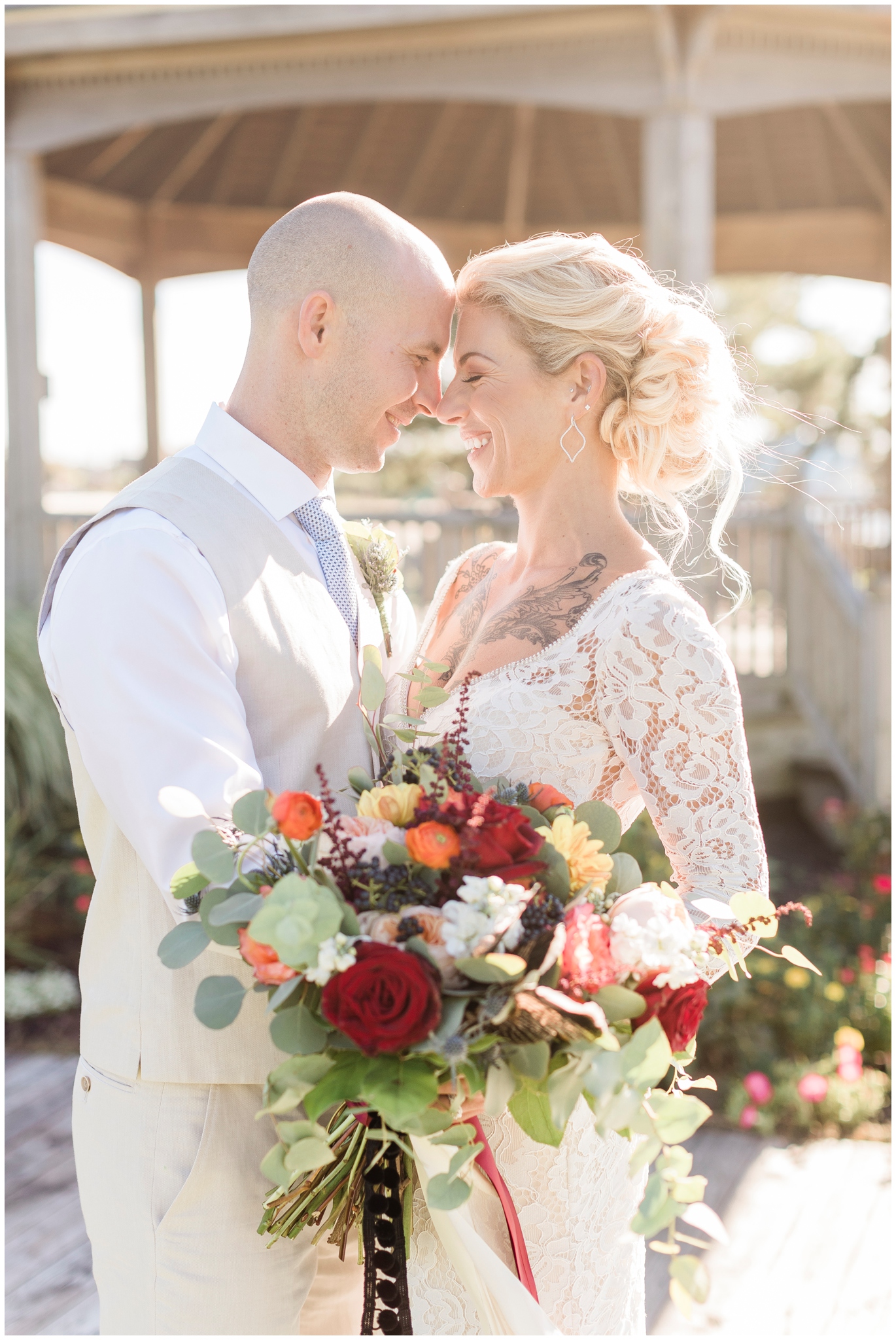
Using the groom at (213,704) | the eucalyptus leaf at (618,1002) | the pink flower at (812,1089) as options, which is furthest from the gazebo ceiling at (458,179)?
the eucalyptus leaf at (618,1002)

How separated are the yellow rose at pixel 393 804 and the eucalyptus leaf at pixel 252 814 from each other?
6.7 inches

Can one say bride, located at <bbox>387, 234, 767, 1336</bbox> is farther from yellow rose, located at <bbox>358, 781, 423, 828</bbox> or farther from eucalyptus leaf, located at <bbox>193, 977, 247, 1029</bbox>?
eucalyptus leaf, located at <bbox>193, 977, 247, 1029</bbox>

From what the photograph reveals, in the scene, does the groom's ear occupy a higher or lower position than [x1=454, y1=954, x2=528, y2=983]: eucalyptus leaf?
higher

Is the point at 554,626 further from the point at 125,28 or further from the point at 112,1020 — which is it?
the point at 125,28

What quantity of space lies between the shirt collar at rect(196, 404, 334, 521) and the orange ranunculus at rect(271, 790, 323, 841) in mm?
788

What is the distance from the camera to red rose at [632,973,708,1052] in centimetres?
155

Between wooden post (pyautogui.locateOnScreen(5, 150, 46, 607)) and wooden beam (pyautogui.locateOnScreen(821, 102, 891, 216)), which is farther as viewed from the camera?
wooden beam (pyautogui.locateOnScreen(821, 102, 891, 216))

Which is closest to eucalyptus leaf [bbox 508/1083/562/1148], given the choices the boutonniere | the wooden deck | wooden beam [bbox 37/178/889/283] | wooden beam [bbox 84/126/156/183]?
the boutonniere

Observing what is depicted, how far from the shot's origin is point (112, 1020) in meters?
1.98

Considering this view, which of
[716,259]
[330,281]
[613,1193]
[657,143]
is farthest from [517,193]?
[613,1193]

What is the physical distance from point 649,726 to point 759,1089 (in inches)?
116

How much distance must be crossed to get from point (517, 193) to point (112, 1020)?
32.1 feet

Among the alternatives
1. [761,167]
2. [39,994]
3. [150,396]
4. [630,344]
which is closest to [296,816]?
[630,344]

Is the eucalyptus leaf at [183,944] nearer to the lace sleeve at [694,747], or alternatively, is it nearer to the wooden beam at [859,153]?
the lace sleeve at [694,747]
